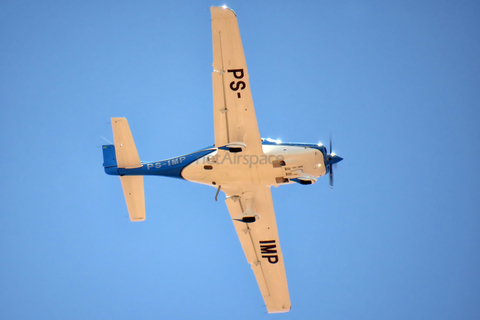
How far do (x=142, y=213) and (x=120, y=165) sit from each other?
211 cm

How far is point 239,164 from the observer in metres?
16.5

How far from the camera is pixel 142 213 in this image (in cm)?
1755

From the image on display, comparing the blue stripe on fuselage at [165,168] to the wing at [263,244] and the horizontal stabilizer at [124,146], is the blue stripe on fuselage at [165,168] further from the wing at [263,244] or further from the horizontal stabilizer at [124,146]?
the wing at [263,244]

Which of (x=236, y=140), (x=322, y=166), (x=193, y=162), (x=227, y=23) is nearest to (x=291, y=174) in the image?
(x=322, y=166)

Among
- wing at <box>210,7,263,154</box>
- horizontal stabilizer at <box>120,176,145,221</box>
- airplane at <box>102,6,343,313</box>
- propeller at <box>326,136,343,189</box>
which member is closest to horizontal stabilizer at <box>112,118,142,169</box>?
airplane at <box>102,6,343,313</box>

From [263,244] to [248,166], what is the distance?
4.29 m

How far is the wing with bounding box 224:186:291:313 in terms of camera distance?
18.0 m

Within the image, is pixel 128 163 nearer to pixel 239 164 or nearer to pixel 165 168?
pixel 165 168

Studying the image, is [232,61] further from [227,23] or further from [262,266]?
[262,266]

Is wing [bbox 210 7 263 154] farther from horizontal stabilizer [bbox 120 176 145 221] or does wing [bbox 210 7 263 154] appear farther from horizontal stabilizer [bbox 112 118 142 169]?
horizontal stabilizer [bbox 120 176 145 221]

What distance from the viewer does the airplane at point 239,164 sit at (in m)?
14.2

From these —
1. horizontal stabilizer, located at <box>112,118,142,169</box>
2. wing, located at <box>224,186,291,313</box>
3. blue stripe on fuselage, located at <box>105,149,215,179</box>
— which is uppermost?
horizontal stabilizer, located at <box>112,118,142,169</box>

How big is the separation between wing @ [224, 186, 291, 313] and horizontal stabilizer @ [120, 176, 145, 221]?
3.46 m

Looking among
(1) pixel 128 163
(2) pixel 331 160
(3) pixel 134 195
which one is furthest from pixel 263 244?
(1) pixel 128 163
